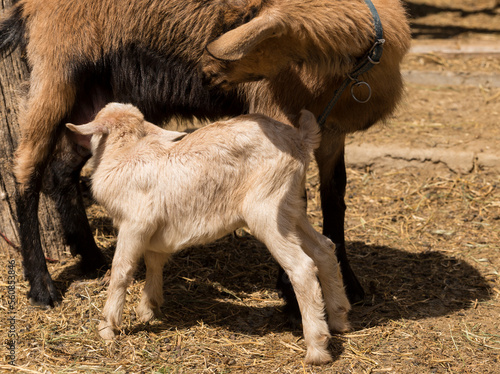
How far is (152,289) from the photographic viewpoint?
12.3ft

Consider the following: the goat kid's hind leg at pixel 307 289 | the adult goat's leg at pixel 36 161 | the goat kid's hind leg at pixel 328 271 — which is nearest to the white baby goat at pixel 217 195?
the goat kid's hind leg at pixel 307 289

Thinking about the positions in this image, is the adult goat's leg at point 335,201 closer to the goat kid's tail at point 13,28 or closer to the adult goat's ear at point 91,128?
the adult goat's ear at point 91,128

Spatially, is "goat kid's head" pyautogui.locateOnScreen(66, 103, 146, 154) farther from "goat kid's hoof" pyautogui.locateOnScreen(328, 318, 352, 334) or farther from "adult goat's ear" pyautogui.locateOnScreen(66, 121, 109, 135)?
"goat kid's hoof" pyautogui.locateOnScreen(328, 318, 352, 334)

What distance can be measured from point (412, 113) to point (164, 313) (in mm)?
4465

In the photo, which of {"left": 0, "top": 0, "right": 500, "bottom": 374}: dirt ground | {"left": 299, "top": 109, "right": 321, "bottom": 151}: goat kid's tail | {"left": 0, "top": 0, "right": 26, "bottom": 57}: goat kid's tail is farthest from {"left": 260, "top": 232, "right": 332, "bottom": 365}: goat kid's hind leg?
{"left": 0, "top": 0, "right": 26, "bottom": 57}: goat kid's tail

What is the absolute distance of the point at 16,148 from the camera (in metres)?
4.29

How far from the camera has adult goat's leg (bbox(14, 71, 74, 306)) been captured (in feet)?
12.5

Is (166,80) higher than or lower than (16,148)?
higher

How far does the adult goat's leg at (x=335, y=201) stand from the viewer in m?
4.17

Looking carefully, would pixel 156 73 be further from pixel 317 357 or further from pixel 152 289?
pixel 317 357

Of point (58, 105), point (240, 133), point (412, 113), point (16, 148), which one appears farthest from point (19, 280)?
point (412, 113)

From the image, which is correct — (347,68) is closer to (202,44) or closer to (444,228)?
(202,44)

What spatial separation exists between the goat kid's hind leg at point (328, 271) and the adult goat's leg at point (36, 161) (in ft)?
5.68

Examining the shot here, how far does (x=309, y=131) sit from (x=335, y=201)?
99 cm
